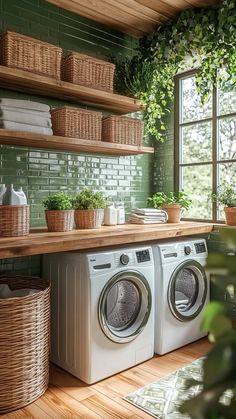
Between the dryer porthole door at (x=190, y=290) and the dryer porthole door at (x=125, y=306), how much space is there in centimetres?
38

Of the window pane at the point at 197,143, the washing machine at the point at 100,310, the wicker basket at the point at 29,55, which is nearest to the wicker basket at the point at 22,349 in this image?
the washing machine at the point at 100,310

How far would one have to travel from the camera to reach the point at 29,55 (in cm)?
228

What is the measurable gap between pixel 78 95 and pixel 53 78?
288 millimetres

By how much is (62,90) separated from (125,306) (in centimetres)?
170

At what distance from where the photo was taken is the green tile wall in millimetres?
2531

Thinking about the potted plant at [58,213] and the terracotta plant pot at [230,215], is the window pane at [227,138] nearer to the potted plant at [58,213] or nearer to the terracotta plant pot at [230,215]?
the terracotta plant pot at [230,215]

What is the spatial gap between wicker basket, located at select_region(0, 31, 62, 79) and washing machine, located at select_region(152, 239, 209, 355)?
1.54 metres

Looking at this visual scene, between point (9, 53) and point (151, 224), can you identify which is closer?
point (9, 53)

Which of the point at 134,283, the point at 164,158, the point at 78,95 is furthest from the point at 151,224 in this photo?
the point at 78,95

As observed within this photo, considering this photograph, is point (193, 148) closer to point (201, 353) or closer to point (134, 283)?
point (134, 283)

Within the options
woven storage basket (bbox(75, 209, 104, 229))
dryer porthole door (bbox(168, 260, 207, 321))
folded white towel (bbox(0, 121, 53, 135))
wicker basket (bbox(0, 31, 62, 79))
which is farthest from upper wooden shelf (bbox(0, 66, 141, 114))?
dryer porthole door (bbox(168, 260, 207, 321))

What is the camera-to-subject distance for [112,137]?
2748 millimetres

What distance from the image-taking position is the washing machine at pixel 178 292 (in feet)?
8.21

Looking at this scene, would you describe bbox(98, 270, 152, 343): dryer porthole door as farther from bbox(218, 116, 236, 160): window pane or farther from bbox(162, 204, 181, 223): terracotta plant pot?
bbox(218, 116, 236, 160): window pane
